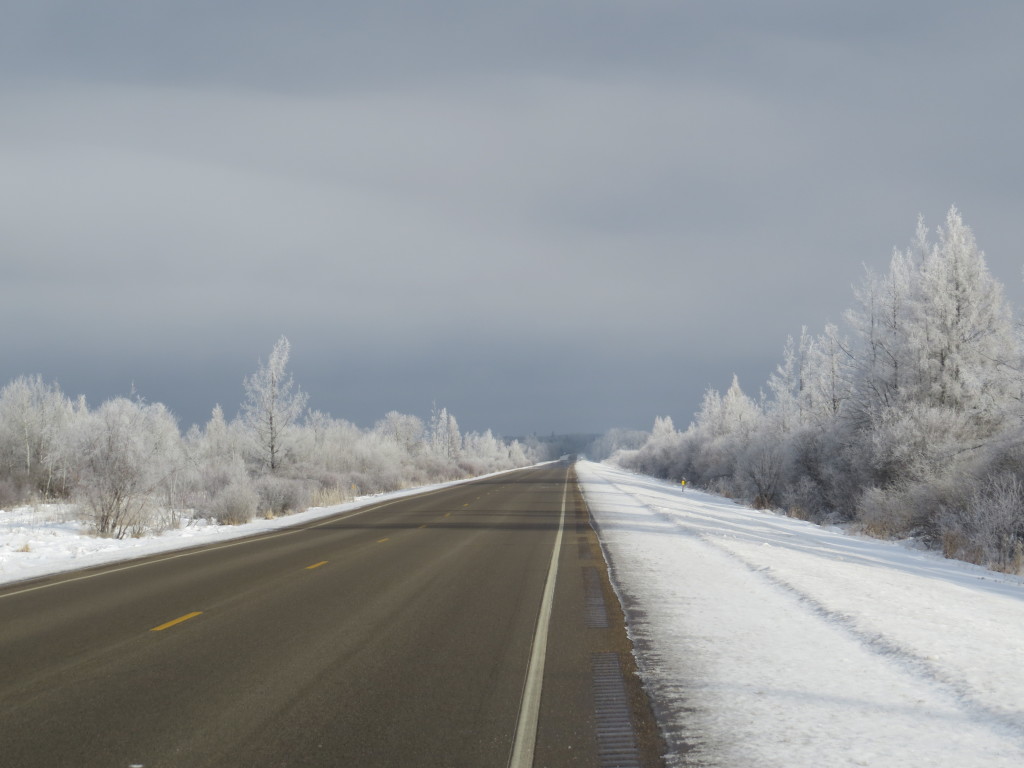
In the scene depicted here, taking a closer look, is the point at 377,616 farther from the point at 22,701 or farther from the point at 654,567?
the point at 654,567

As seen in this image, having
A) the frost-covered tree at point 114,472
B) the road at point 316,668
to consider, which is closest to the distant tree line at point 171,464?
the frost-covered tree at point 114,472

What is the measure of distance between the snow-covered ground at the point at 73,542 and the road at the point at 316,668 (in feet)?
7.29

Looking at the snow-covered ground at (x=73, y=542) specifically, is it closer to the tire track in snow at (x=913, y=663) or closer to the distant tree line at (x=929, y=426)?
the tire track in snow at (x=913, y=663)

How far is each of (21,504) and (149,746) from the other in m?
41.1

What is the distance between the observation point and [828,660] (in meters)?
7.13

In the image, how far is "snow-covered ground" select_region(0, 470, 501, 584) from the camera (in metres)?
15.4

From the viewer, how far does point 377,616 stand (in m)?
9.23

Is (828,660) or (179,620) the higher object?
(828,660)

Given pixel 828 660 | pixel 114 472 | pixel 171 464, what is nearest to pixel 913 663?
pixel 828 660

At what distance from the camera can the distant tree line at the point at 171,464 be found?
2308cm

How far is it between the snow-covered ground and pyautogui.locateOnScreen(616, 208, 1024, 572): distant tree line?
18392 mm

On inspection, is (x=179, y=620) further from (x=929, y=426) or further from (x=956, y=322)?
(x=956, y=322)

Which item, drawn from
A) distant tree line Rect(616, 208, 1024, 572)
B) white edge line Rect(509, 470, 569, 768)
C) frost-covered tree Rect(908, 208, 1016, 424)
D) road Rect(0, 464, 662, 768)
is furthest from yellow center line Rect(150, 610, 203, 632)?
frost-covered tree Rect(908, 208, 1016, 424)

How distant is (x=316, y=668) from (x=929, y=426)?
954 inches
